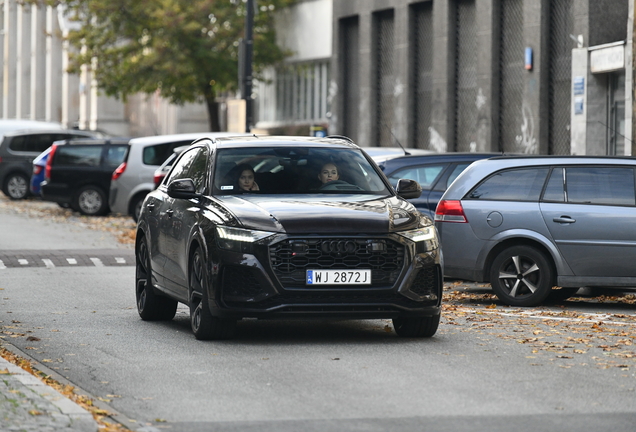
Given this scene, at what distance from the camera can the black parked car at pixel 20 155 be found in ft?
124

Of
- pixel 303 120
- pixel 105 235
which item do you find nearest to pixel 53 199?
pixel 105 235

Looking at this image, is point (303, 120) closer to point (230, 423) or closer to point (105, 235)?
point (105, 235)

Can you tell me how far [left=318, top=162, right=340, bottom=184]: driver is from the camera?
10.9 m

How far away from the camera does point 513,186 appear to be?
13.6m

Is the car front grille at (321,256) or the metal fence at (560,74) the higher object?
the metal fence at (560,74)

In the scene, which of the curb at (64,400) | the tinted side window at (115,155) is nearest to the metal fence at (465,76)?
the tinted side window at (115,155)

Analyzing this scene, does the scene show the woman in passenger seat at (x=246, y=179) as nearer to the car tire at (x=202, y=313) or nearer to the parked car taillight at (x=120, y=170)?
the car tire at (x=202, y=313)

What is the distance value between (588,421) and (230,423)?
1.89 m

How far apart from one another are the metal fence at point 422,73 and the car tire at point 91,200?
937 centimetres

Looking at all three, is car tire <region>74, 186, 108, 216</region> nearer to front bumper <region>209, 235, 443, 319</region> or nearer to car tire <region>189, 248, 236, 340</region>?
car tire <region>189, 248, 236, 340</region>

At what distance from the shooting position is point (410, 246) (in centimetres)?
991

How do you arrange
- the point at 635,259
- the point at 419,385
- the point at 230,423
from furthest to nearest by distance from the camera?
the point at 635,259, the point at 419,385, the point at 230,423

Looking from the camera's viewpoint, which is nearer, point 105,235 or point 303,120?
point 105,235

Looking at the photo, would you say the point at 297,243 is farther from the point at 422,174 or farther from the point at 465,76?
the point at 465,76
